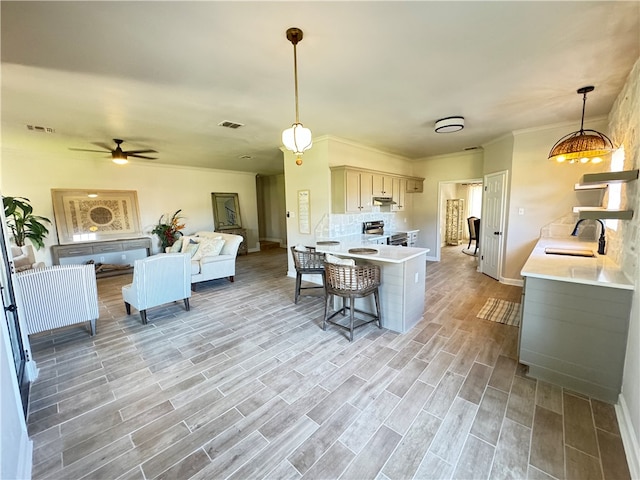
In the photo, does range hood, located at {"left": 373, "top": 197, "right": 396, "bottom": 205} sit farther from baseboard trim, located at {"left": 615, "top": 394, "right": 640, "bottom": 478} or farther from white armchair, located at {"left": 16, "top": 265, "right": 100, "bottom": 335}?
white armchair, located at {"left": 16, "top": 265, "right": 100, "bottom": 335}

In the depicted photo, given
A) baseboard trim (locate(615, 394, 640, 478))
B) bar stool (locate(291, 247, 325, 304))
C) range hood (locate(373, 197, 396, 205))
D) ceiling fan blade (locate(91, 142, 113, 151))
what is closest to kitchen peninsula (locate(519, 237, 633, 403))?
baseboard trim (locate(615, 394, 640, 478))

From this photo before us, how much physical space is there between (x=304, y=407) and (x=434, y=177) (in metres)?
6.28

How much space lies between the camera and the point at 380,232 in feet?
19.1

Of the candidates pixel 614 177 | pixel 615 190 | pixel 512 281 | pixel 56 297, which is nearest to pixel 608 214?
pixel 614 177

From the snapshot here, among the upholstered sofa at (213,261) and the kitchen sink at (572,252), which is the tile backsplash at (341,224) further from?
the kitchen sink at (572,252)

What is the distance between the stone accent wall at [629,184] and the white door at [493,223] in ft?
6.41

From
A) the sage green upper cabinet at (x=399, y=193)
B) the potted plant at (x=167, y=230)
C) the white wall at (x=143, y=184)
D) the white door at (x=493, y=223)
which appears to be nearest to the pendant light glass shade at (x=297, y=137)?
the sage green upper cabinet at (x=399, y=193)

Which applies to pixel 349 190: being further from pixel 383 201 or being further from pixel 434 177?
pixel 434 177

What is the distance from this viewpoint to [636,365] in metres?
1.62

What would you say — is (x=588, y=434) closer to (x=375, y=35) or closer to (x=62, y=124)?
(x=375, y=35)

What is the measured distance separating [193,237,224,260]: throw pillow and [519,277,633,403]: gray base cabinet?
446 cm

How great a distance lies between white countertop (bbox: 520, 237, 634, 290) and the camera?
6.28 ft

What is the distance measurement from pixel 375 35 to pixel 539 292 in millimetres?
2348

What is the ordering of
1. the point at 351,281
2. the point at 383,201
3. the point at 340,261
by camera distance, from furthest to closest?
1. the point at 383,201
2. the point at 340,261
3. the point at 351,281
